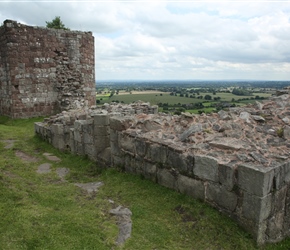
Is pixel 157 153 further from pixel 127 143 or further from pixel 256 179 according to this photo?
pixel 256 179

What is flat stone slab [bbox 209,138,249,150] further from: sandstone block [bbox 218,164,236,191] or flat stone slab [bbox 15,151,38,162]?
flat stone slab [bbox 15,151,38,162]

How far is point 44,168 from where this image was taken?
25.7 ft

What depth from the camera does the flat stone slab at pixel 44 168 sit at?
7.51m

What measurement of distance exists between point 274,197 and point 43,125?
8.82m

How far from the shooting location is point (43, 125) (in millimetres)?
10961

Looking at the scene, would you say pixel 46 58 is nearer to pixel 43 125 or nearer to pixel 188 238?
pixel 43 125

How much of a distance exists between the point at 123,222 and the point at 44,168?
3869 millimetres

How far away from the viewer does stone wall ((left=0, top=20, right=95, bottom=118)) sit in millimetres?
14547

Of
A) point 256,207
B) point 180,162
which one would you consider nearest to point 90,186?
point 180,162

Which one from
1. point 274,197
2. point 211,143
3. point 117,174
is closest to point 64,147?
point 117,174

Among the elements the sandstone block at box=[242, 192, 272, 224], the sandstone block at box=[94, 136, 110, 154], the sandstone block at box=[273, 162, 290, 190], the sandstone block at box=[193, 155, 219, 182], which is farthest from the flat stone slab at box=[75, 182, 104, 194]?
the sandstone block at box=[273, 162, 290, 190]

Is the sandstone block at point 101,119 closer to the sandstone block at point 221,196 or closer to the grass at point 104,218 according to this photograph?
the grass at point 104,218

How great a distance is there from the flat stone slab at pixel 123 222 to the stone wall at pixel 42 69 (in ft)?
38.5

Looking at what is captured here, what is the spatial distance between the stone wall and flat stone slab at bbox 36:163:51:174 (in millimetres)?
8008
